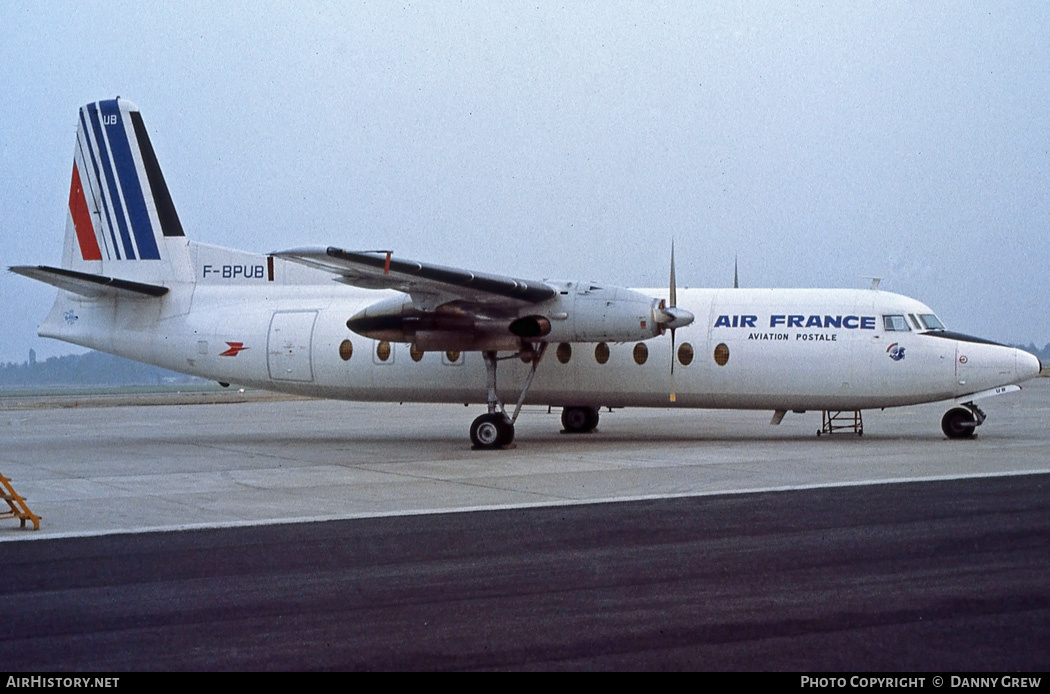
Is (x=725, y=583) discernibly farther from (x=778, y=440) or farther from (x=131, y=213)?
(x=131, y=213)

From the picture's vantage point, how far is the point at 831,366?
1964cm

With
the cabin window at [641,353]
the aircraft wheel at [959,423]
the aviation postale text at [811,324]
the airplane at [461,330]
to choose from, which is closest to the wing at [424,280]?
the airplane at [461,330]

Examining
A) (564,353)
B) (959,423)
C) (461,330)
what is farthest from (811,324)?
(461,330)

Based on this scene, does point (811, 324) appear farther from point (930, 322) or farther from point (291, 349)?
point (291, 349)

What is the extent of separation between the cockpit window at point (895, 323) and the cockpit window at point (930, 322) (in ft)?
1.31

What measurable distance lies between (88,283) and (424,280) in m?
7.77

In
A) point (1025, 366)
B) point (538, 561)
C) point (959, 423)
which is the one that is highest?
point (1025, 366)

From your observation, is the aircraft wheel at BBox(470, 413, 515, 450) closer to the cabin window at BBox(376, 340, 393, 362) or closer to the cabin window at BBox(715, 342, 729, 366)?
the cabin window at BBox(376, 340, 393, 362)

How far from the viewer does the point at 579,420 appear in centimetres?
2373

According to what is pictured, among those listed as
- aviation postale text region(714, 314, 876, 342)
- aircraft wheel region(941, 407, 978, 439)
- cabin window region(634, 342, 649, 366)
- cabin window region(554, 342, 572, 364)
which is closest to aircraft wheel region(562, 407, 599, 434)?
cabin window region(554, 342, 572, 364)

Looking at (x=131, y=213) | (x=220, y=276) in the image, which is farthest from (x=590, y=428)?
(x=131, y=213)

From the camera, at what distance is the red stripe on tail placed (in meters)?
23.2

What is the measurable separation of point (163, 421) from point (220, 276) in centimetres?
892

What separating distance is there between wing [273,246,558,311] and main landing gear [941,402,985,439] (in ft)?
25.6
